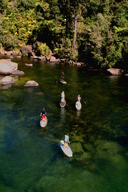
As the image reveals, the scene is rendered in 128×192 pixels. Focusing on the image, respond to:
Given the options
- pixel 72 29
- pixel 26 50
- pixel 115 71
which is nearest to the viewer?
pixel 115 71

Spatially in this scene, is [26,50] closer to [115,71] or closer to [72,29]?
[72,29]

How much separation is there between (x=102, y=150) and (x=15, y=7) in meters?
87.3

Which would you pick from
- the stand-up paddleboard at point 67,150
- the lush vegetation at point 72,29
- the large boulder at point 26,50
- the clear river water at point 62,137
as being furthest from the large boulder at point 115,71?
the large boulder at point 26,50

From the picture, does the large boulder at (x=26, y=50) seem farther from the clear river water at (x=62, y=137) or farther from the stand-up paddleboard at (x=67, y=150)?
the stand-up paddleboard at (x=67, y=150)

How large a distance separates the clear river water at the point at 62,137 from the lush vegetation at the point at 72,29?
18405 millimetres

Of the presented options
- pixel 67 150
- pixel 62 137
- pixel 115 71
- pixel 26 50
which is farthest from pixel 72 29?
pixel 67 150

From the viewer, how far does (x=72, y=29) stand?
2579 inches

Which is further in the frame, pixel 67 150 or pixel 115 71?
pixel 115 71

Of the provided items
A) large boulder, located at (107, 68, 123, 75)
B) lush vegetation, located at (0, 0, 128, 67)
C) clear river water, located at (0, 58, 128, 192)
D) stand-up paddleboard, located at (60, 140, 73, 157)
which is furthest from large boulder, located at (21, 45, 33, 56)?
stand-up paddleboard, located at (60, 140, 73, 157)

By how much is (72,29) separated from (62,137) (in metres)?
51.9

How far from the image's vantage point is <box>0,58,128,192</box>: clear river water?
50.2ft

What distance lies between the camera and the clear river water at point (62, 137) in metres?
15.3

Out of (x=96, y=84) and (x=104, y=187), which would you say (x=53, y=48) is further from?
(x=104, y=187)

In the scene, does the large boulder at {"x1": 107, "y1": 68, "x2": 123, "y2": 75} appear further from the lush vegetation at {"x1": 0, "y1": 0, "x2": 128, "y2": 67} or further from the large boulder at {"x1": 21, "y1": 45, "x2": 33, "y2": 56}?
the large boulder at {"x1": 21, "y1": 45, "x2": 33, "y2": 56}
